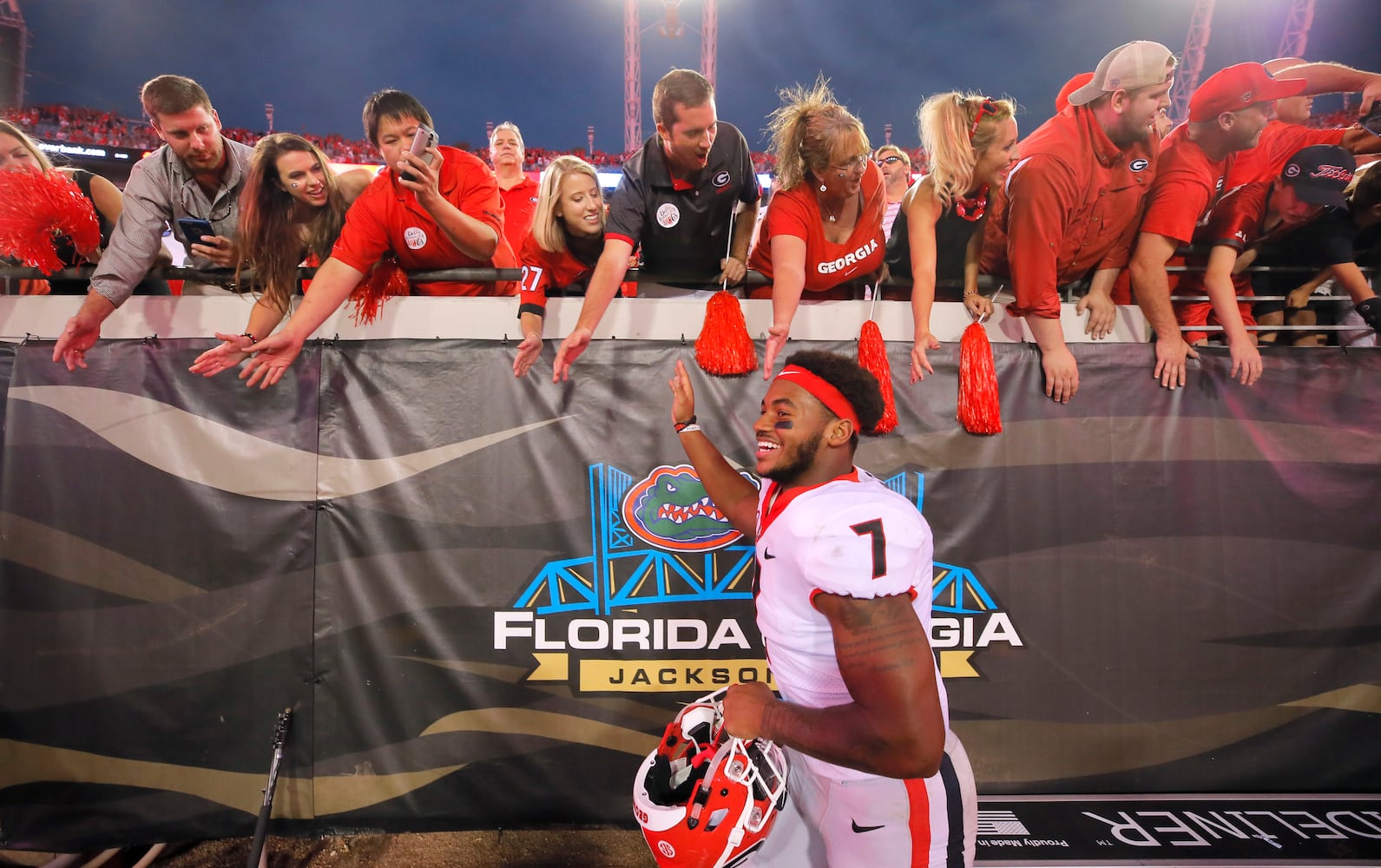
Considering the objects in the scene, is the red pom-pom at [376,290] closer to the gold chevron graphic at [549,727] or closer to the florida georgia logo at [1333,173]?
the gold chevron graphic at [549,727]

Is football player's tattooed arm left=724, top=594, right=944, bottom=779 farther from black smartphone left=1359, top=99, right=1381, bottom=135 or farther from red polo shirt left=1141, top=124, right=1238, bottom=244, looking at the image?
black smartphone left=1359, top=99, right=1381, bottom=135

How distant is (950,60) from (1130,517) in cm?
1908

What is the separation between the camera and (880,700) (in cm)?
141

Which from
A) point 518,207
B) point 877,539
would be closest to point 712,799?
point 877,539

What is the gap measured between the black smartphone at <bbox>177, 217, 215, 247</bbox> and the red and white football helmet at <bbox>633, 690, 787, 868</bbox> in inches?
121

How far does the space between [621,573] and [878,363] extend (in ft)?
5.05

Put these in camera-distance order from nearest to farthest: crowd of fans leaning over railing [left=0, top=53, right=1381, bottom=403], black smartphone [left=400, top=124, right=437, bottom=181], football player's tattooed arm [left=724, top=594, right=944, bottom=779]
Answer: football player's tattooed arm [left=724, top=594, right=944, bottom=779] < black smartphone [left=400, top=124, right=437, bottom=181] < crowd of fans leaning over railing [left=0, top=53, right=1381, bottom=403]

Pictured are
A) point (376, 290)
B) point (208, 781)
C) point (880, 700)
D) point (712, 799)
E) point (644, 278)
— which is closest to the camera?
point (880, 700)

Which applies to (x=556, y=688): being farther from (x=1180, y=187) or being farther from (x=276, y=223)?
(x=1180, y=187)

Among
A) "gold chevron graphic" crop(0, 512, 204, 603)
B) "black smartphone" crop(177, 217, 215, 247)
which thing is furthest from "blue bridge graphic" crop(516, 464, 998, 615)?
"black smartphone" crop(177, 217, 215, 247)

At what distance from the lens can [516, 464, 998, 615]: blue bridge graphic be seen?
2.90 metres

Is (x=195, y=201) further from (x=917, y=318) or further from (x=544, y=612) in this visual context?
(x=917, y=318)

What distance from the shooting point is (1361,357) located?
3137 millimetres

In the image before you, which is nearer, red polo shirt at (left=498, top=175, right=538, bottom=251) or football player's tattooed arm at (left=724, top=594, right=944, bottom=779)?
football player's tattooed arm at (left=724, top=594, right=944, bottom=779)
